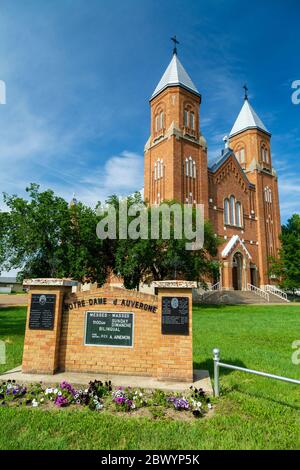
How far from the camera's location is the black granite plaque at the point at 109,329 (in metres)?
6.21

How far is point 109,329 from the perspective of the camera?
20.6ft

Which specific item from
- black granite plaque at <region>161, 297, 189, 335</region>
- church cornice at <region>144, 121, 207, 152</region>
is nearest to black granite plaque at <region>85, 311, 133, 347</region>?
black granite plaque at <region>161, 297, 189, 335</region>

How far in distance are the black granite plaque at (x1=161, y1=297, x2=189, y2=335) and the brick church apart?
25119mm

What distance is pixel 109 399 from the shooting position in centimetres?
507

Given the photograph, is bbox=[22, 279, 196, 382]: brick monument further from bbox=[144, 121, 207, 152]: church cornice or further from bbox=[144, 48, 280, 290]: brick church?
bbox=[144, 121, 207, 152]: church cornice

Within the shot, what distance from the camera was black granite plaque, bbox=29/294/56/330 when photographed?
630 cm

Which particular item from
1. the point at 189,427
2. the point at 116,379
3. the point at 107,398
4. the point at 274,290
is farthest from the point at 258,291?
the point at 189,427

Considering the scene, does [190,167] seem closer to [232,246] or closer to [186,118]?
[186,118]

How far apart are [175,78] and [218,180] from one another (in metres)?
12.4

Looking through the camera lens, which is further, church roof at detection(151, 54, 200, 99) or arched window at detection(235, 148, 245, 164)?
arched window at detection(235, 148, 245, 164)

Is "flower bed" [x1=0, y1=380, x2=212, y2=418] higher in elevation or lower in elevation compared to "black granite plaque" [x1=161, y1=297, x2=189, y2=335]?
lower

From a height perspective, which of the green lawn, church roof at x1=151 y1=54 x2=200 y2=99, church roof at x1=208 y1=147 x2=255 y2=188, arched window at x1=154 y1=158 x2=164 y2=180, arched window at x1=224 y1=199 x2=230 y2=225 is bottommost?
Answer: the green lawn
